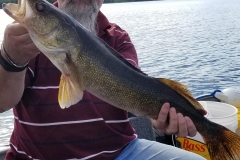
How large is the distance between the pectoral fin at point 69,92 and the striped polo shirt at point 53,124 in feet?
1.28

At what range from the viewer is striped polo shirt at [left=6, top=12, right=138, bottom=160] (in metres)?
2.60

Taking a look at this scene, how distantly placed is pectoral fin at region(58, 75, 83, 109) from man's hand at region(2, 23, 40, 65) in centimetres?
28

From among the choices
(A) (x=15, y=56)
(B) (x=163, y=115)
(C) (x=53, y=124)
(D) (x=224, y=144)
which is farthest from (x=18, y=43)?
(D) (x=224, y=144)

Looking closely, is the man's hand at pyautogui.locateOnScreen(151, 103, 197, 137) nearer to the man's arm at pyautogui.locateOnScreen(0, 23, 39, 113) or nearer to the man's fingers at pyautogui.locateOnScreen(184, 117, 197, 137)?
the man's fingers at pyautogui.locateOnScreen(184, 117, 197, 137)

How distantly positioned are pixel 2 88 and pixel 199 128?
5.04ft

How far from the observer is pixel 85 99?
2.70 metres

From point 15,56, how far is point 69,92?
0.43 m

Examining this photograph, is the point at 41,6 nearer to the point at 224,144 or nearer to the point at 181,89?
the point at 181,89

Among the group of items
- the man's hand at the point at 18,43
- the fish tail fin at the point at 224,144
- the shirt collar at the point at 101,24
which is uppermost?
the man's hand at the point at 18,43

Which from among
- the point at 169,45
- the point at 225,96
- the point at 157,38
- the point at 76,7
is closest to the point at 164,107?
the point at 76,7

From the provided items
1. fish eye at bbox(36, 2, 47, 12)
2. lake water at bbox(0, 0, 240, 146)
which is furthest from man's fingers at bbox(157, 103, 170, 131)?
lake water at bbox(0, 0, 240, 146)

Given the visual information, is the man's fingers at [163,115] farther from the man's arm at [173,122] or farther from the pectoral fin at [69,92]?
the pectoral fin at [69,92]

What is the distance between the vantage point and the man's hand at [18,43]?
6.70 ft

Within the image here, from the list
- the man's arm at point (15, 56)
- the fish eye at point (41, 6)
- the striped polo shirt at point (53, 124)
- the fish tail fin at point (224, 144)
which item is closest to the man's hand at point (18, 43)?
the man's arm at point (15, 56)
